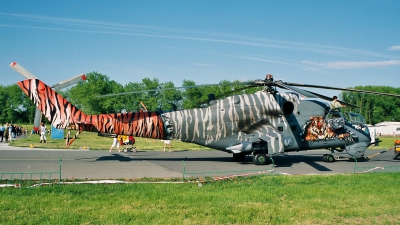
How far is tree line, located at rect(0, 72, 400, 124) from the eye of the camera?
102 meters

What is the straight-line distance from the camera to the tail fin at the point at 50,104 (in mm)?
17391

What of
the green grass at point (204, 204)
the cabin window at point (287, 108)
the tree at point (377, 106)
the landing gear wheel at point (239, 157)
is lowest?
the green grass at point (204, 204)

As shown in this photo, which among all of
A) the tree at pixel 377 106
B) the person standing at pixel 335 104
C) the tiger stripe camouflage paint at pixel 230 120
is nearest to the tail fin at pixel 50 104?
the tiger stripe camouflage paint at pixel 230 120

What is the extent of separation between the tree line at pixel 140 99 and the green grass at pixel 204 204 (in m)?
83.8

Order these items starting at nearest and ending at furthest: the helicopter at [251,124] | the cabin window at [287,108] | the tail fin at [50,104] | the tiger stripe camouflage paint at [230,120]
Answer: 1. the tail fin at [50,104]
2. the helicopter at [251,124]
3. the tiger stripe camouflage paint at [230,120]
4. the cabin window at [287,108]

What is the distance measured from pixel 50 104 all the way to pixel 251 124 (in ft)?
35.7

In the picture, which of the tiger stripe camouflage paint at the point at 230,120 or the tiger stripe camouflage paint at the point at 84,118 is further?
the tiger stripe camouflage paint at the point at 230,120

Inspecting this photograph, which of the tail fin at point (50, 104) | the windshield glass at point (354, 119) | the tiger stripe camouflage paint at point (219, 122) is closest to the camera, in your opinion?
the tail fin at point (50, 104)

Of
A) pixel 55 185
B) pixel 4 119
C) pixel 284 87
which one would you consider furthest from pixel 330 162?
pixel 4 119

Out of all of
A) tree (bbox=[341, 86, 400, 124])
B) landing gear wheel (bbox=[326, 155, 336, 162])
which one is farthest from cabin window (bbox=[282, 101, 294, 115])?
tree (bbox=[341, 86, 400, 124])

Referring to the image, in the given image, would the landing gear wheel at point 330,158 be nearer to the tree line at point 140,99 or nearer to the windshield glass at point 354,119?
the windshield glass at point 354,119

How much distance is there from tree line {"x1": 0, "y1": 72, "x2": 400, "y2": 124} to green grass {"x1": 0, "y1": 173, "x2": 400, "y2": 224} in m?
83.8

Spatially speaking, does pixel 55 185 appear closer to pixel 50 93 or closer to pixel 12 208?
pixel 12 208

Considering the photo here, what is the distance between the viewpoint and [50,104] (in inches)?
701
